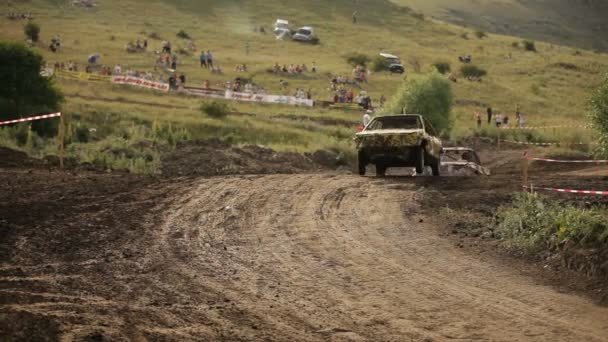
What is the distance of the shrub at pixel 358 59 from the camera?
75.1 metres

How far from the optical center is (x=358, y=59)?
248ft

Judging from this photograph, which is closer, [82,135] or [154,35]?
[82,135]

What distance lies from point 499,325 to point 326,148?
2405 centimetres

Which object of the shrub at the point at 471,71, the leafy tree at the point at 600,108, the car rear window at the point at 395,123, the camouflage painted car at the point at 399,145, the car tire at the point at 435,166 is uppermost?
the shrub at the point at 471,71

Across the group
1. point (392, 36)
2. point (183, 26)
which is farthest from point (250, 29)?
point (392, 36)

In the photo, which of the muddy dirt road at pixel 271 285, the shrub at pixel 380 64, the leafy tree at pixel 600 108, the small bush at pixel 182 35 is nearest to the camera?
the muddy dirt road at pixel 271 285

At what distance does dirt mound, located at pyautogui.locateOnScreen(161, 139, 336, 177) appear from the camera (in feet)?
70.5

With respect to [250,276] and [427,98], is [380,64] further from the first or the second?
[250,276]

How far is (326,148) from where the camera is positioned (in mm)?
31000

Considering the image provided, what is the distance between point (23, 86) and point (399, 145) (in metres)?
16.9

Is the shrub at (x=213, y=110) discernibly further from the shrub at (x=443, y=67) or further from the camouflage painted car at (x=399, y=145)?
the shrub at (x=443, y=67)

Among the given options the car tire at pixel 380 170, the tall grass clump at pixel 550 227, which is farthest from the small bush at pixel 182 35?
the tall grass clump at pixel 550 227

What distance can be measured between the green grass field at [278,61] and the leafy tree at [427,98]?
2181 millimetres

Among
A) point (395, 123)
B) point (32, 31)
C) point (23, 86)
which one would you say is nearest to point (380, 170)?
point (395, 123)
